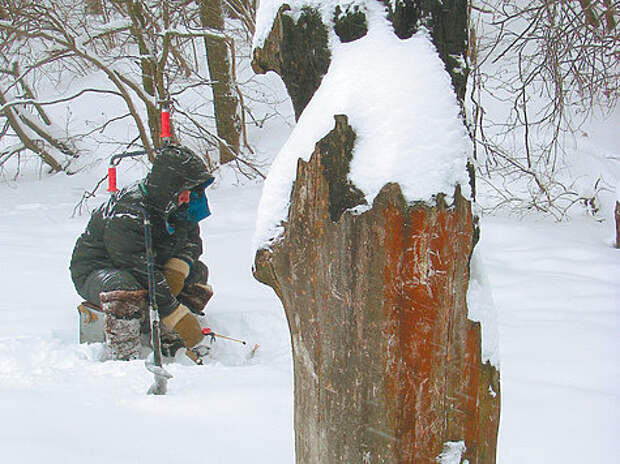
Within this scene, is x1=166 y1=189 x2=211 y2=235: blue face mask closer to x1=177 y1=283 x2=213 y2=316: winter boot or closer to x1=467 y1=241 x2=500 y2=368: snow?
x1=177 y1=283 x2=213 y2=316: winter boot

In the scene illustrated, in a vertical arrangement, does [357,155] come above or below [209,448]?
above

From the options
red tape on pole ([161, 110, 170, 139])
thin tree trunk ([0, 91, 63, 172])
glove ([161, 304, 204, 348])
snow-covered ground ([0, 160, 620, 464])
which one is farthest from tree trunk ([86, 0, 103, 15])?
glove ([161, 304, 204, 348])

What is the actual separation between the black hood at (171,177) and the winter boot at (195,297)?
82cm

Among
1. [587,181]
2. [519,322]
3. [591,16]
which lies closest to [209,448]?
[519,322]

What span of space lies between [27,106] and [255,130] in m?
4.62

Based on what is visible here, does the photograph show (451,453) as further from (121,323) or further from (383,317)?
(121,323)

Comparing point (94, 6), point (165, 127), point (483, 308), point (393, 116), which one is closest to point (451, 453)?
point (483, 308)

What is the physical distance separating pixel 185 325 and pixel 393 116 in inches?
121

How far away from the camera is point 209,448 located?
2.43 metres

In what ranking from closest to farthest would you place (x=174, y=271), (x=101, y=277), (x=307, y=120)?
(x=307, y=120)
(x=101, y=277)
(x=174, y=271)

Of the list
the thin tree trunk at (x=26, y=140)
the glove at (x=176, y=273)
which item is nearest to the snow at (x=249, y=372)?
the glove at (x=176, y=273)

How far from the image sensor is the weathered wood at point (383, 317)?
124 cm

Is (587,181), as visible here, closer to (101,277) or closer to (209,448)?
(101,277)

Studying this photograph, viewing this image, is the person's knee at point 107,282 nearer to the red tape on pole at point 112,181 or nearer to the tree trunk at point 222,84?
the red tape on pole at point 112,181
